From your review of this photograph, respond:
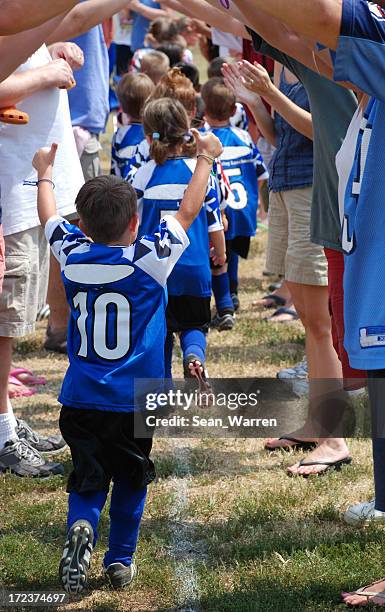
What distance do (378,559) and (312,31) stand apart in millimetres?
1942

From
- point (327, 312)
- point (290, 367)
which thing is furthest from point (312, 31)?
point (290, 367)

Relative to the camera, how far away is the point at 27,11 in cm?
303

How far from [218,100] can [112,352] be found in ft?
14.3

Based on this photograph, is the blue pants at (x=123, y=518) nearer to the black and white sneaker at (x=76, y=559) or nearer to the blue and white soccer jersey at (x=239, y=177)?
the black and white sneaker at (x=76, y=559)

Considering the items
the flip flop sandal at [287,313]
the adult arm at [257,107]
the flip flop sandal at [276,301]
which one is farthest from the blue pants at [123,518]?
the flip flop sandal at [276,301]

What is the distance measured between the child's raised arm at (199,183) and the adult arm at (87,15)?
1258 millimetres

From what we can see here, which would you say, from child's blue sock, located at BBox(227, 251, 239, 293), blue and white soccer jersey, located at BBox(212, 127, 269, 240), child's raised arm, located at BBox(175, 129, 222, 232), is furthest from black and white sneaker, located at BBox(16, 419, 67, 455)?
child's blue sock, located at BBox(227, 251, 239, 293)

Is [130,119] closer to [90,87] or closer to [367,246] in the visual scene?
[90,87]

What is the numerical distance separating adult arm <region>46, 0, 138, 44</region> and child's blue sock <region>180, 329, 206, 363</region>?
1.70 meters

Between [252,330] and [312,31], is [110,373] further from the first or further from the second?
[252,330]

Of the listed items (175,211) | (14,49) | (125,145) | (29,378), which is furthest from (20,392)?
(14,49)

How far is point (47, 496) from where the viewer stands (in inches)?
179

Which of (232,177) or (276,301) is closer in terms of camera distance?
(232,177)
